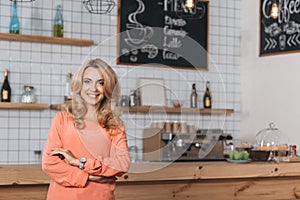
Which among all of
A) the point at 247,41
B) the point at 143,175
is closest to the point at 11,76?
the point at 143,175

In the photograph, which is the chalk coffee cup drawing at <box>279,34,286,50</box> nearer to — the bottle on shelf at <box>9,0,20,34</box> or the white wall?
the white wall

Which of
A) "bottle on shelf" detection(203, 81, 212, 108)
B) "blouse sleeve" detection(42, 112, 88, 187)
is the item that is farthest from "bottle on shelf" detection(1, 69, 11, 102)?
"blouse sleeve" detection(42, 112, 88, 187)

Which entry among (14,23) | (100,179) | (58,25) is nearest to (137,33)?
(58,25)

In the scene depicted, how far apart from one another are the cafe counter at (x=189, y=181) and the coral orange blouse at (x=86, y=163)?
0.70 meters

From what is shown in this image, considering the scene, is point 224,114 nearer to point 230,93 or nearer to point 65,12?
Result: point 230,93

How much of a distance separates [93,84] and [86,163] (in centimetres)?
32

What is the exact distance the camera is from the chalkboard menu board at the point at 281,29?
504 centimetres

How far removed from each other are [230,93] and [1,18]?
224 cm

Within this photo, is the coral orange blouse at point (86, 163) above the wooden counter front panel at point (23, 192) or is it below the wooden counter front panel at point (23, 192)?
above

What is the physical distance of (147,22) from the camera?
5.32m

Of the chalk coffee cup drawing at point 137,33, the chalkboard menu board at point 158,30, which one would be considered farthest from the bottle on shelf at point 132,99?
the chalk coffee cup drawing at point 137,33

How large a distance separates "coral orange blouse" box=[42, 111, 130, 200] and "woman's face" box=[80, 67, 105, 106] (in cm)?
14

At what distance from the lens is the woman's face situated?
7.81 feet

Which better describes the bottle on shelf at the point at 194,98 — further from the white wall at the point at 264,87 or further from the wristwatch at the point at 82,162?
the wristwatch at the point at 82,162
